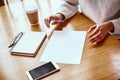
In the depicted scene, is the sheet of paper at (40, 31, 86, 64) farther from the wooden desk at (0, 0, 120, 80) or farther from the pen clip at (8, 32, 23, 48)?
the pen clip at (8, 32, 23, 48)

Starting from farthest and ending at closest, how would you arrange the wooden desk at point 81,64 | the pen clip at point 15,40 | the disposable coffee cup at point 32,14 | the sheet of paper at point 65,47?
1. the disposable coffee cup at point 32,14
2. the pen clip at point 15,40
3. the sheet of paper at point 65,47
4. the wooden desk at point 81,64

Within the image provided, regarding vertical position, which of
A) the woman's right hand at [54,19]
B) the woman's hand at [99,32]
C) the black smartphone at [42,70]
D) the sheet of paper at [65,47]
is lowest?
the black smartphone at [42,70]

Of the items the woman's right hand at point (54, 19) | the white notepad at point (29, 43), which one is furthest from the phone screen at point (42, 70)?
the woman's right hand at point (54, 19)

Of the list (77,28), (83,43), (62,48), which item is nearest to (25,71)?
(62,48)

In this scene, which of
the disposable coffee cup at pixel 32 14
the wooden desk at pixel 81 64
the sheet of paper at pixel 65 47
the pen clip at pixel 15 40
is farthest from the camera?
the disposable coffee cup at pixel 32 14

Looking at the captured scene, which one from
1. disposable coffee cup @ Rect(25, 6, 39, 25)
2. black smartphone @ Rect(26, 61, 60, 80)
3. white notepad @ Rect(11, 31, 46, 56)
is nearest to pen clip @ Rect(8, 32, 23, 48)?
white notepad @ Rect(11, 31, 46, 56)

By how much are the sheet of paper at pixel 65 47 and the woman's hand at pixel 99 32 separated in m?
0.05

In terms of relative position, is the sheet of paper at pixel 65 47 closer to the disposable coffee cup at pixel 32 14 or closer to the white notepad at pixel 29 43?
the white notepad at pixel 29 43

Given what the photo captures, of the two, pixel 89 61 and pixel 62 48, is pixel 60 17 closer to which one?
pixel 62 48

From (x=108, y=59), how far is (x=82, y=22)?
0.40 metres

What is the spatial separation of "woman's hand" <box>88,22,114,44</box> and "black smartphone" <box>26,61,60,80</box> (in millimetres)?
269

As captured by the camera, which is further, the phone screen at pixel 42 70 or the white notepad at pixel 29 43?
the white notepad at pixel 29 43

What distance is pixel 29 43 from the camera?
3.66 ft

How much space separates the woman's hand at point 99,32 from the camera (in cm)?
107
